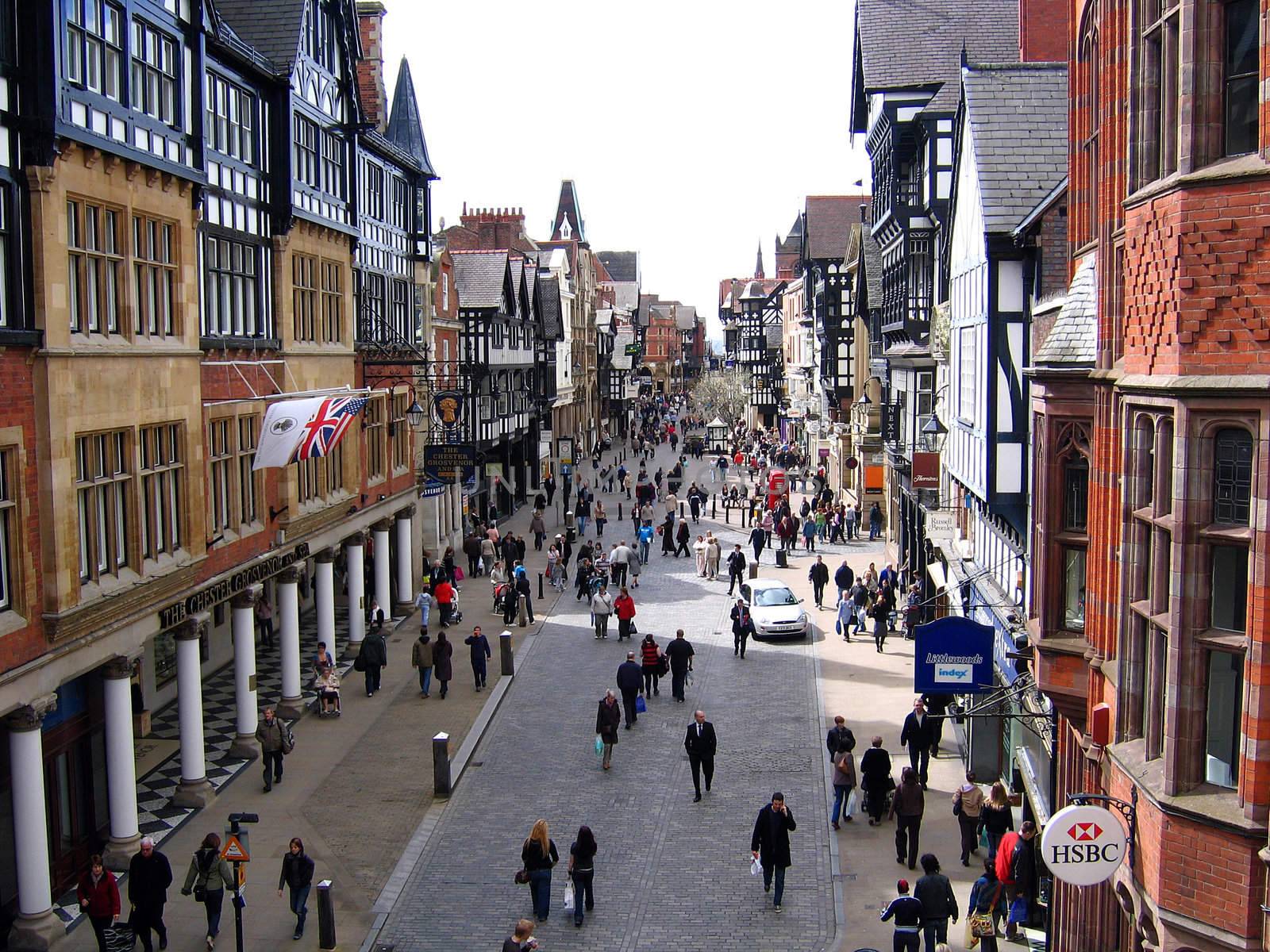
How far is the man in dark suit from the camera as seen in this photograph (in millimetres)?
18766

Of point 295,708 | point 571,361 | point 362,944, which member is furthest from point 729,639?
point 571,361

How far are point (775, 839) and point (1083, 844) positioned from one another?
6.59 metres

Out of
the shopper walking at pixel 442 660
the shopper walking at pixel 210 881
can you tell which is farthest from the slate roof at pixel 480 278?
the shopper walking at pixel 210 881

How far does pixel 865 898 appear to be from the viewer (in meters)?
15.5

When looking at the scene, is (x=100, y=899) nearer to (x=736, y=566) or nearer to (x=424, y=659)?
(x=424, y=659)

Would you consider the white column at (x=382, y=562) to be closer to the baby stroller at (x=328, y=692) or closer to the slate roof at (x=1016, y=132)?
the baby stroller at (x=328, y=692)

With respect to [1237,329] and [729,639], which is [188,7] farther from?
[729,639]

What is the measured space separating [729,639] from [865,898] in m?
14.7

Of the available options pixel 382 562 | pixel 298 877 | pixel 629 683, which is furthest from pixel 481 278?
pixel 298 877

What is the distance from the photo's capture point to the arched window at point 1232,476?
808cm

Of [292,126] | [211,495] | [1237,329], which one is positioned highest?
[292,126]

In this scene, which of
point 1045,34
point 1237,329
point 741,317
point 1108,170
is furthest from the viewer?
point 741,317

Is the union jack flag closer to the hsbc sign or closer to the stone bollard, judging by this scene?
the stone bollard

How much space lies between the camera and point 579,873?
1495 cm
